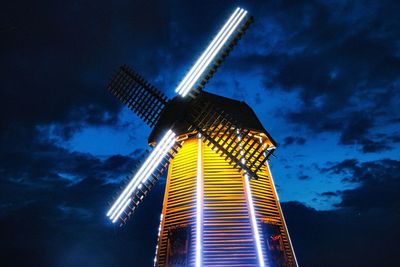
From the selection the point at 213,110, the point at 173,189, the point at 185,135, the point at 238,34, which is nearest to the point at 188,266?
the point at 173,189

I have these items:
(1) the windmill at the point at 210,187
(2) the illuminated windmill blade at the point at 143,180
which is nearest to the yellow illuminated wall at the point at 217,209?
(1) the windmill at the point at 210,187

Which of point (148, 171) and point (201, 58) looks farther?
point (148, 171)

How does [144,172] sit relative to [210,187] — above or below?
above

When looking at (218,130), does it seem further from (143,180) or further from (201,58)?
(143,180)

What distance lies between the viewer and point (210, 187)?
984 centimetres

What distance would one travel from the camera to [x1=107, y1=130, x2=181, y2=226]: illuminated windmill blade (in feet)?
34.7

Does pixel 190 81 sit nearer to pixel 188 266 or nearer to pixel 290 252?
pixel 188 266

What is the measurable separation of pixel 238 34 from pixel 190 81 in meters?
2.45

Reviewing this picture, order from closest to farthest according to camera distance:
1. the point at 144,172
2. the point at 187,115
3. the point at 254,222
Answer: the point at 254,222
the point at 144,172
the point at 187,115

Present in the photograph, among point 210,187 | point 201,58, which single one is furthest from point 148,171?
point 201,58

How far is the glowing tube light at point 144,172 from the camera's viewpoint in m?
10.6

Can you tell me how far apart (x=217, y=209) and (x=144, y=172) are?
3.21m

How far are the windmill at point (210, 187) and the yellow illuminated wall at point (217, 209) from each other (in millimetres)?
29

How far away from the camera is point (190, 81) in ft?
33.6
